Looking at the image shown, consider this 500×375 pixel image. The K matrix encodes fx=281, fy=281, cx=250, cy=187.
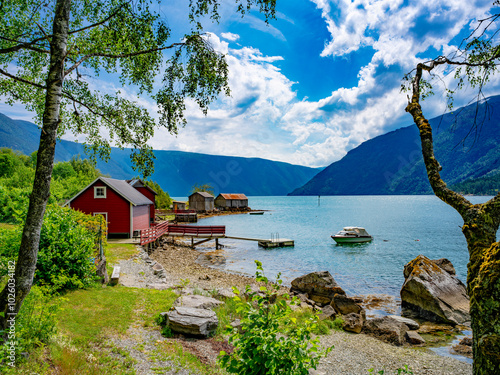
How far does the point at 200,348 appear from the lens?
25.2ft

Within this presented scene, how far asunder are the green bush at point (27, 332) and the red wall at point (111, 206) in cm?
2389

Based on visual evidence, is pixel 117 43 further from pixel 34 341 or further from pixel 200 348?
pixel 200 348

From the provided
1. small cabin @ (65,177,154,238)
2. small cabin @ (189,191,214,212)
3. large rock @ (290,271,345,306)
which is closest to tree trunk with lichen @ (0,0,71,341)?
large rock @ (290,271,345,306)

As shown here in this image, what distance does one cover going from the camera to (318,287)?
18312 millimetres

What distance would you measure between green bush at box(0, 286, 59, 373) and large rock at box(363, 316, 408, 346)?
11826 millimetres

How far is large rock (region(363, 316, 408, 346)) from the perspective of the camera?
11.5 meters

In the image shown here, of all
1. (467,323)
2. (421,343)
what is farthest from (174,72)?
(467,323)

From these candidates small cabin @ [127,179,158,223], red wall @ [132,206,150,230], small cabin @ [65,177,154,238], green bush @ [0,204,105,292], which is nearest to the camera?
green bush @ [0,204,105,292]

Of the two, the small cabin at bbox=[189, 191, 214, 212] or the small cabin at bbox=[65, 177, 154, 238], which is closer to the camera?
the small cabin at bbox=[65, 177, 154, 238]

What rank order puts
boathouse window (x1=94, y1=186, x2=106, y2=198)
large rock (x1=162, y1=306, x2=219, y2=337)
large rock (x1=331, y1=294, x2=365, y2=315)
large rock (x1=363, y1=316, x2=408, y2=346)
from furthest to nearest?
boathouse window (x1=94, y1=186, x2=106, y2=198) < large rock (x1=331, y1=294, x2=365, y2=315) < large rock (x1=363, y1=316, x2=408, y2=346) < large rock (x1=162, y1=306, x2=219, y2=337)

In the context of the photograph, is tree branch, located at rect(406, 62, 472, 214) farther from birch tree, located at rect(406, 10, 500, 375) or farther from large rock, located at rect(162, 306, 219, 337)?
large rock, located at rect(162, 306, 219, 337)

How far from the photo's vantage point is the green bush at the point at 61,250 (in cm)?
855

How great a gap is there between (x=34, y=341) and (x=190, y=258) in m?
26.9

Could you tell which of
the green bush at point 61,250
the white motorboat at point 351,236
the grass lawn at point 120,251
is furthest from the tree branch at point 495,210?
the white motorboat at point 351,236
